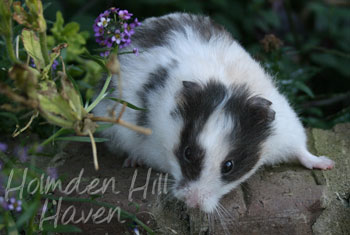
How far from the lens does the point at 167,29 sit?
152 inches

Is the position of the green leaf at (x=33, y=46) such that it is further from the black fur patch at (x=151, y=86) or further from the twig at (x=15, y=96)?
the black fur patch at (x=151, y=86)

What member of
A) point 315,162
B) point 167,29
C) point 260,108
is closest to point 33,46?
point 167,29

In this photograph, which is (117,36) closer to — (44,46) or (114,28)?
(114,28)

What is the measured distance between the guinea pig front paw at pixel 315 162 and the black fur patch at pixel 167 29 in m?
1.12

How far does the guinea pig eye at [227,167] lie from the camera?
2.97m

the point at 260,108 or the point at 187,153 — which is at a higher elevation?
the point at 260,108

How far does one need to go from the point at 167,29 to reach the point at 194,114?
1034mm

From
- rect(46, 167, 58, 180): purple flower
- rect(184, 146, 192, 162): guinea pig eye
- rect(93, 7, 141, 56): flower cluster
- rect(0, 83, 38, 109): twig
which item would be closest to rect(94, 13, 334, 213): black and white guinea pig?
rect(184, 146, 192, 162): guinea pig eye

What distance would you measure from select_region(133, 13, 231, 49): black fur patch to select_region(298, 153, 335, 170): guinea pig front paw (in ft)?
3.68

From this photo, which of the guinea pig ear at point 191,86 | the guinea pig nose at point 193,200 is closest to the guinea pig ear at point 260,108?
the guinea pig ear at point 191,86

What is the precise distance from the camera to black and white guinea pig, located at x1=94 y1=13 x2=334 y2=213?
2.96 metres

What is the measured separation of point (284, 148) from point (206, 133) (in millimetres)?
853

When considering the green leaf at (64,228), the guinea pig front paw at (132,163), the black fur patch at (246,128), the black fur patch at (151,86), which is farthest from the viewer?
the guinea pig front paw at (132,163)

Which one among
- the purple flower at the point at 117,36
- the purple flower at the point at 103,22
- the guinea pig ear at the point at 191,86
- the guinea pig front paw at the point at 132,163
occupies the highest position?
the purple flower at the point at 103,22
